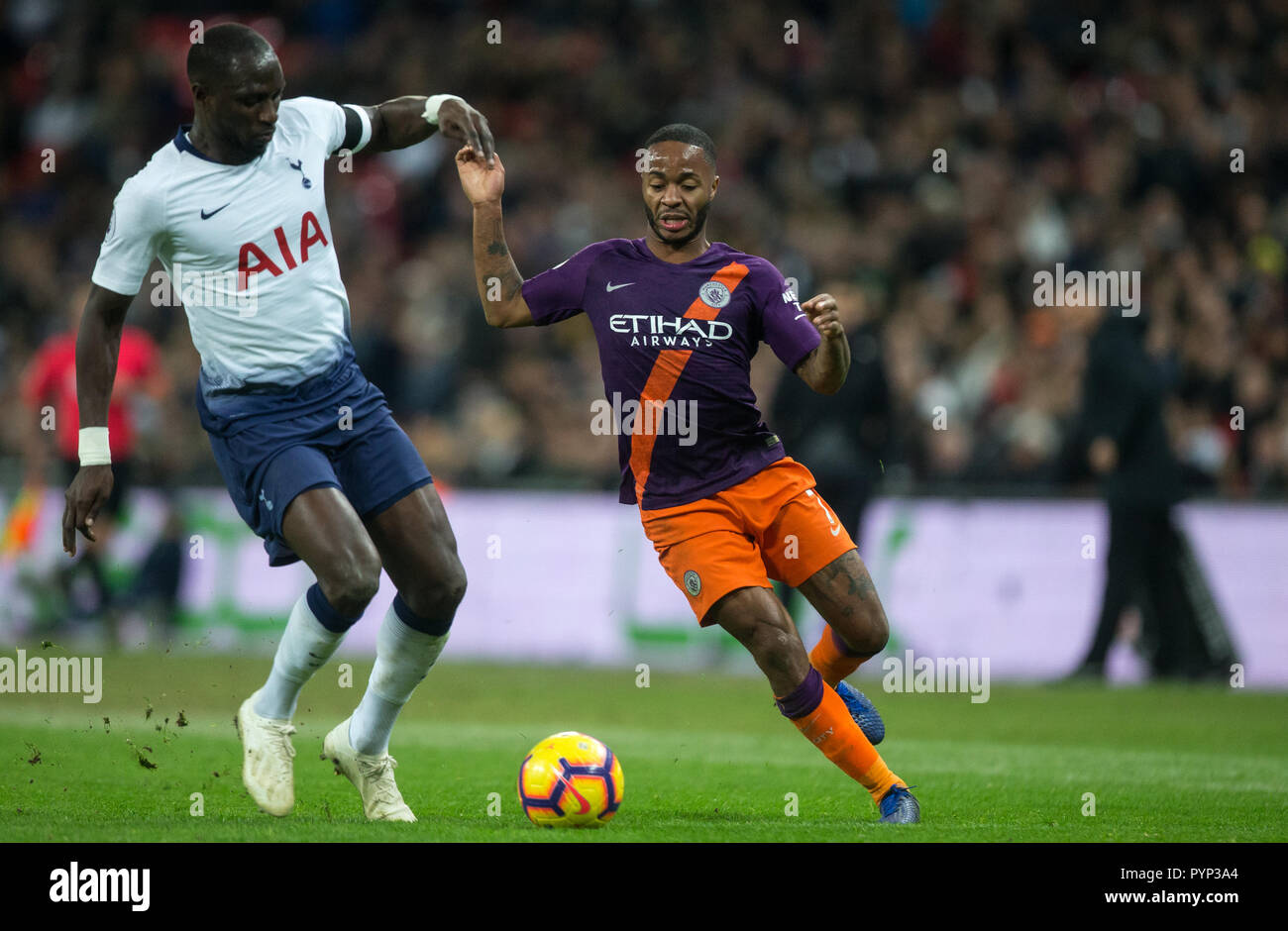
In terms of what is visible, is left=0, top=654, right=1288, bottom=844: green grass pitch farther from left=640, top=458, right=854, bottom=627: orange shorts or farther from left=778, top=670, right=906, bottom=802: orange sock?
left=640, top=458, right=854, bottom=627: orange shorts

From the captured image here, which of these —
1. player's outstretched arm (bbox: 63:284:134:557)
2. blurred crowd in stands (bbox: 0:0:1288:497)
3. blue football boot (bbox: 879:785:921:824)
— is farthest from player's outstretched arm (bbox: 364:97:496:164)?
blurred crowd in stands (bbox: 0:0:1288:497)

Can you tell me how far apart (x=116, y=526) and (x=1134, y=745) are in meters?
8.77

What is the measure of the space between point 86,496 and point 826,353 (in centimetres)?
277

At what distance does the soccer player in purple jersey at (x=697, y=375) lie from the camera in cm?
652

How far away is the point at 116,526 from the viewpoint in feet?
46.6

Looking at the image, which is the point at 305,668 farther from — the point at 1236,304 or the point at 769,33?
the point at 769,33

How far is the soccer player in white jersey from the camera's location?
243 inches

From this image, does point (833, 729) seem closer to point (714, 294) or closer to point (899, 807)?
point (899, 807)

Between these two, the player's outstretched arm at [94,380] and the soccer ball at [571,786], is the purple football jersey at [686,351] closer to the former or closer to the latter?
the soccer ball at [571,786]

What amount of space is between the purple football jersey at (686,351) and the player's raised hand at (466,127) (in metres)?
0.59

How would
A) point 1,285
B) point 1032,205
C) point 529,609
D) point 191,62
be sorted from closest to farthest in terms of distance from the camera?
point 191,62, point 529,609, point 1032,205, point 1,285

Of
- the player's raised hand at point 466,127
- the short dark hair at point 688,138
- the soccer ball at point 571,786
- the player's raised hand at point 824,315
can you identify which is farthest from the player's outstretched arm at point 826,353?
the soccer ball at point 571,786

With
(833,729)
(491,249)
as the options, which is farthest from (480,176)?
(833,729)

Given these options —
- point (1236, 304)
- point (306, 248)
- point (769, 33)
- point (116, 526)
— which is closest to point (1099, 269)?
point (1236, 304)
